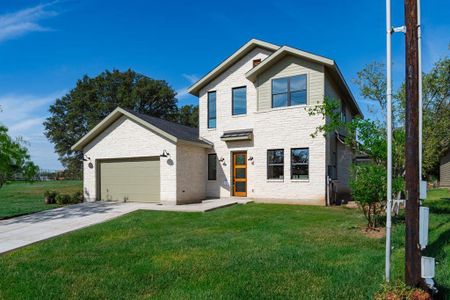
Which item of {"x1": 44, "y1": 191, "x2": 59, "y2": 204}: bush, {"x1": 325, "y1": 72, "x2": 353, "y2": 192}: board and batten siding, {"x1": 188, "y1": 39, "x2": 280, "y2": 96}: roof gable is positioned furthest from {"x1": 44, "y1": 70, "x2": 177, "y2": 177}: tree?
{"x1": 325, "y1": 72, "x2": 353, "y2": 192}: board and batten siding

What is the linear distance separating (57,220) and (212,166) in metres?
8.14

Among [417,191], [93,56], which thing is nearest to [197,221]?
[417,191]

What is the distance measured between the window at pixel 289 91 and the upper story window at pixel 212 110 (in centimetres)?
364

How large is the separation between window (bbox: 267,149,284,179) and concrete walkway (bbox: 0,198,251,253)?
6.02 ft

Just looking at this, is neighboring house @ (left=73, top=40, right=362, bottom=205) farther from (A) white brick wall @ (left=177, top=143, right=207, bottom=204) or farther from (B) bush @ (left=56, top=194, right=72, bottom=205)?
(B) bush @ (left=56, top=194, right=72, bottom=205)

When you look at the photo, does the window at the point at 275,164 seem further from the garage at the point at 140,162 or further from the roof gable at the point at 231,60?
the roof gable at the point at 231,60

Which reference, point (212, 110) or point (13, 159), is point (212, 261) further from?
point (212, 110)

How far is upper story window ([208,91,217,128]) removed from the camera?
716 inches

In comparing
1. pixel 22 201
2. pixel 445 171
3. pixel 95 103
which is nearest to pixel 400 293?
pixel 22 201

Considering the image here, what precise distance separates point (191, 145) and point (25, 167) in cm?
750

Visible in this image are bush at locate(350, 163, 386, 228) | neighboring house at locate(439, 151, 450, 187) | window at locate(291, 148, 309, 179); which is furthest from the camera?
neighboring house at locate(439, 151, 450, 187)

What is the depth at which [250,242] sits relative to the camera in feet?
25.8

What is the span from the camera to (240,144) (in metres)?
17.0

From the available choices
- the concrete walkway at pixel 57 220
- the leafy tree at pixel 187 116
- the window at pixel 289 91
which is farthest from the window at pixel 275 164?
the leafy tree at pixel 187 116
